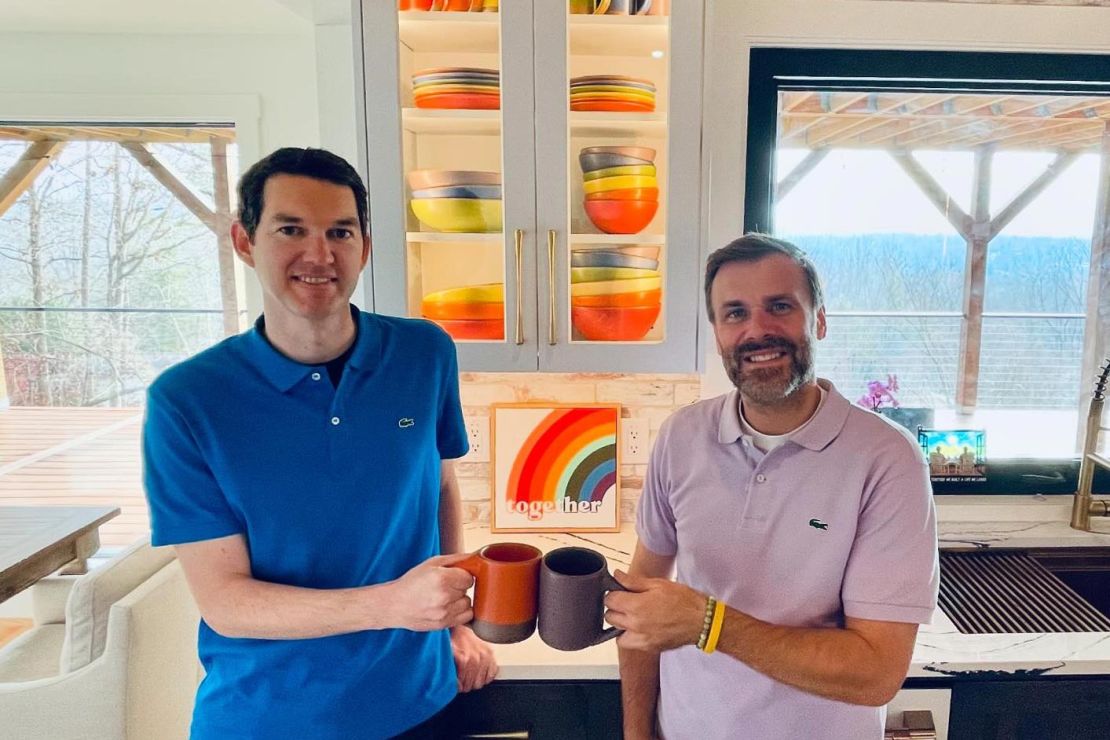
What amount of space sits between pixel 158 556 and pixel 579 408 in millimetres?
1182

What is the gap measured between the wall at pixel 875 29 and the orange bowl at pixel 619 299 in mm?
430

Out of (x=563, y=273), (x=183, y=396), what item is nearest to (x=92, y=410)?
(x=183, y=396)

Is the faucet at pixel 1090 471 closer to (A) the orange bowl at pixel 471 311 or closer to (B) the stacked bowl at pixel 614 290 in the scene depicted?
(B) the stacked bowl at pixel 614 290

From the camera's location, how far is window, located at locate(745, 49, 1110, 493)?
168 cm

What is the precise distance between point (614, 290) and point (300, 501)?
753 millimetres

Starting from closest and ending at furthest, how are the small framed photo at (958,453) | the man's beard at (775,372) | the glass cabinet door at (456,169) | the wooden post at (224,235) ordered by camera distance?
the man's beard at (775,372), the glass cabinet door at (456,169), the small framed photo at (958,453), the wooden post at (224,235)

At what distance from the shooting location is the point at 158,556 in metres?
1.72

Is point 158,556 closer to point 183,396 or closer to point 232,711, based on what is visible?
point 232,711

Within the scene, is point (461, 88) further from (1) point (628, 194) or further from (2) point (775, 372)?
(2) point (775, 372)

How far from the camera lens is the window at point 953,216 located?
1683 mm

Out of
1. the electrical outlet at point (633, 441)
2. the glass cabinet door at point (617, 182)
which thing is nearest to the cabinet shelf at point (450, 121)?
the glass cabinet door at point (617, 182)

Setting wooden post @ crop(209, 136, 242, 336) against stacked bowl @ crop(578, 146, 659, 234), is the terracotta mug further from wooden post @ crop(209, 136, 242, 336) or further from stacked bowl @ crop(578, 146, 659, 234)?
wooden post @ crop(209, 136, 242, 336)

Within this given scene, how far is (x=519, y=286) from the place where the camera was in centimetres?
135

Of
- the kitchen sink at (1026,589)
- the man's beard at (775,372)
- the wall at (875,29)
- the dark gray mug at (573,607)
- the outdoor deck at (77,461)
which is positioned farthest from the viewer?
the outdoor deck at (77,461)
